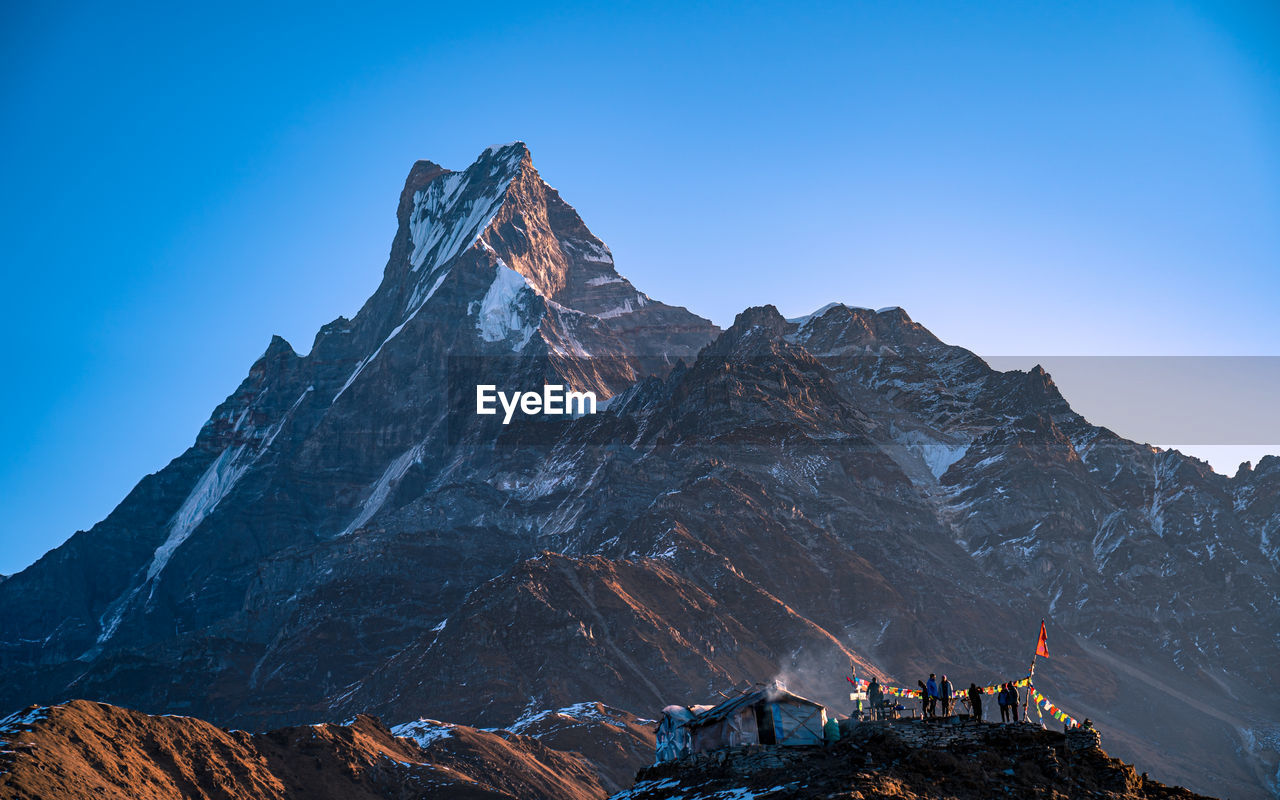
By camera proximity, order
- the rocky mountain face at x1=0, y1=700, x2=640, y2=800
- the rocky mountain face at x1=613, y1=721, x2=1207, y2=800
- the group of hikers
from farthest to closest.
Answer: the rocky mountain face at x1=0, y1=700, x2=640, y2=800 → the group of hikers → the rocky mountain face at x1=613, y1=721, x2=1207, y2=800

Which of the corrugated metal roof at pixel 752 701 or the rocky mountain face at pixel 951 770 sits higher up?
the corrugated metal roof at pixel 752 701

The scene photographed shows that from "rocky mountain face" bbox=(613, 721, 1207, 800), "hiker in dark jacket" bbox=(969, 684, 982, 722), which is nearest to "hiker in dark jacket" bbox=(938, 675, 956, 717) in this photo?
"hiker in dark jacket" bbox=(969, 684, 982, 722)

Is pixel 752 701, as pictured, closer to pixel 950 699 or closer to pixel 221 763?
pixel 950 699

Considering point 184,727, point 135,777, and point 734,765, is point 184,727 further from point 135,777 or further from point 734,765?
point 734,765

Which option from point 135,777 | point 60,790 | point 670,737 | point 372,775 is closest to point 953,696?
point 670,737

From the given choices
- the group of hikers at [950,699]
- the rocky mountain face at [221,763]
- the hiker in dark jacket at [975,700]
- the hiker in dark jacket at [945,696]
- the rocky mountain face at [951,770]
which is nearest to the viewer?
the rocky mountain face at [951,770]

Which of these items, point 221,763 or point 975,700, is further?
point 221,763

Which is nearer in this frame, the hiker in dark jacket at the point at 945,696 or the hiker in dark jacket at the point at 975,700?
the hiker in dark jacket at the point at 975,700

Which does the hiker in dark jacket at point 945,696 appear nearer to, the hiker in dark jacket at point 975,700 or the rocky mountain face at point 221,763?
the hiker in dark jacket at point 975,700

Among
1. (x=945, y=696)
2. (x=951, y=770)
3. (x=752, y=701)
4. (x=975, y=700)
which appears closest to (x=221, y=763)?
(x=752, y=701)

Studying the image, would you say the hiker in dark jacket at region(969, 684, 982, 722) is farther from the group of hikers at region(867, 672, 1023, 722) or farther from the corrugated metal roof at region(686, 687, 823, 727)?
the corrugated metal roof at region(686, 687, 823, 727)

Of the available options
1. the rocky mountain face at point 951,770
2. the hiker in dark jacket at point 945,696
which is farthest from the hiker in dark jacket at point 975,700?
the hiker in dark jacket at point 945,696
